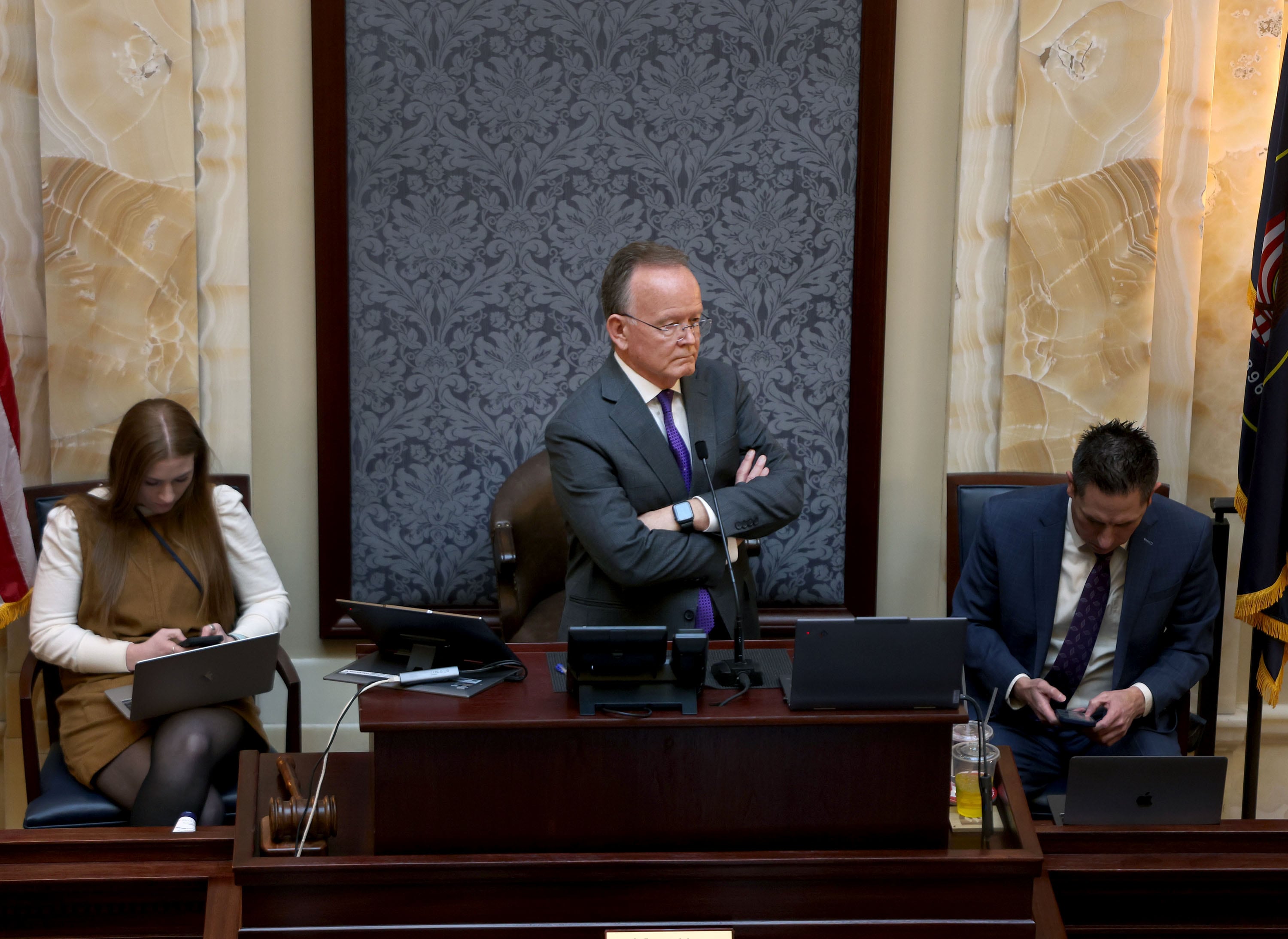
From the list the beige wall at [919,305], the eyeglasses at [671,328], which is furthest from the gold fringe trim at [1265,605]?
the eyeglasses at [671,328]

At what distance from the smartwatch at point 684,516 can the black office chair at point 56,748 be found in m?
1.05

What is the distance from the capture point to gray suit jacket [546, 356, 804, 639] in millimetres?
2408

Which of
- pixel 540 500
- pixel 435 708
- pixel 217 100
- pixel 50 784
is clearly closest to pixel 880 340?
pixel 540 500

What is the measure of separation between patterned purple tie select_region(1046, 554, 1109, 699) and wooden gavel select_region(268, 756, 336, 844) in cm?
177

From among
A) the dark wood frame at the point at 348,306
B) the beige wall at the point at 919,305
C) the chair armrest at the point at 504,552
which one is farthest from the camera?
the beige wall at the point at 919,305

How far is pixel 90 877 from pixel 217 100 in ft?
7.89

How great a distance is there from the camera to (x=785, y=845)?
5.72 feet

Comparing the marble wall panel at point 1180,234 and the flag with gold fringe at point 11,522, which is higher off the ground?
the marble wall panel at point 1180,234

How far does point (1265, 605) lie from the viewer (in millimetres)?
3068

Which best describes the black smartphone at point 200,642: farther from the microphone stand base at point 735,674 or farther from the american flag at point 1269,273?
the american flag at point 1269,273

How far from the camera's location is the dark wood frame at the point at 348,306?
11.4 ft

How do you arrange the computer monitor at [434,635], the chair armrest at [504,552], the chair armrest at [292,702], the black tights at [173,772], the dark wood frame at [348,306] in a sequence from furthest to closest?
the dark wood frame at [348,306] < the chair armrest at [504,552] < the chair armrest at [292,702] < the black tights at [173,772] < the computer monitor at [434,635]

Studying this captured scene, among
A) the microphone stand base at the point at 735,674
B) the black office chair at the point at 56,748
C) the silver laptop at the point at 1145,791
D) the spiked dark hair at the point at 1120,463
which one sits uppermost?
the spiked dark hair at the point at 1120,463

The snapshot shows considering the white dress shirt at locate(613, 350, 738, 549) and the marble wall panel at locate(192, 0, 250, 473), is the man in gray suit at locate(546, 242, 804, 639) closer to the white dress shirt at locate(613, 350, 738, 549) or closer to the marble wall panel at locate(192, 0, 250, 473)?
the white dress shirt at locate(613, 350, 738, 549)
